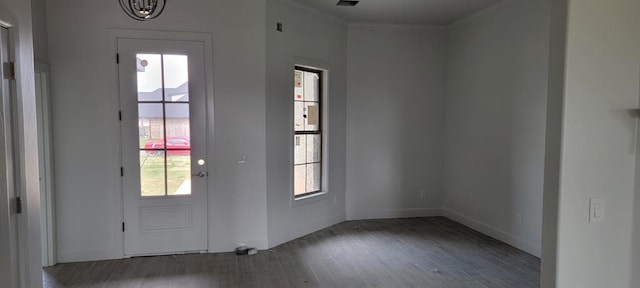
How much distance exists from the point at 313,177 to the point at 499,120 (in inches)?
97.8

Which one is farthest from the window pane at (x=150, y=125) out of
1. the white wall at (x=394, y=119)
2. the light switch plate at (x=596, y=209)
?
the light switch plate at (x=596, y=209)

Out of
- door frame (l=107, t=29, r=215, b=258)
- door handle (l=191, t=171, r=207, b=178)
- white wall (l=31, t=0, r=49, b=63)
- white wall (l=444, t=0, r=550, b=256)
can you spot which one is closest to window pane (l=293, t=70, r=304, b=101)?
door frame (l=107, t=29, r=215, b=258)

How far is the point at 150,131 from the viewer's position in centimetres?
408

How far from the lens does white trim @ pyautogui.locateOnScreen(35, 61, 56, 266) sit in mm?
3732

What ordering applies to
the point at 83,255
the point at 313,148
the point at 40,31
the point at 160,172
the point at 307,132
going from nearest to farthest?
the point at 40,31 → the point at 83,255 → the point at 160,172 → the point at 307,132 → the point at 313,148

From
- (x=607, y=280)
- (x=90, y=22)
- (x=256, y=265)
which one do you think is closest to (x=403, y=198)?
(x=256, y=265)

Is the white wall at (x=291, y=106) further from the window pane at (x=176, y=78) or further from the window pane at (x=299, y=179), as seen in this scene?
the window pane at (x=176, y=78)

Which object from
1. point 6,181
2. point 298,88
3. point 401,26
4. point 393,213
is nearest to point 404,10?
point 401,26

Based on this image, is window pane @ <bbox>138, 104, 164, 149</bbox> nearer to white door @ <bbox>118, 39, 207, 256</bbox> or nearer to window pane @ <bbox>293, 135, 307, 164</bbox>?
white door @ <bbox>118, 39, 207, 256</bbox>

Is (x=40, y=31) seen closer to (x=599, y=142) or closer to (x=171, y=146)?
(x=171, y=146)

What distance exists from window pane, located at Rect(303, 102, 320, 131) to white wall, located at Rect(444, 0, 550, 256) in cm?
206

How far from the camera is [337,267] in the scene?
3.92m

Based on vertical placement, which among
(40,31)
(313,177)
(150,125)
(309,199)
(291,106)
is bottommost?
(309,199)

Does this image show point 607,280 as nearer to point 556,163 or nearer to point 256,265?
point 556,163
